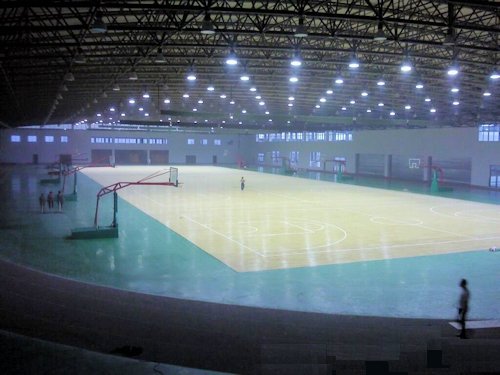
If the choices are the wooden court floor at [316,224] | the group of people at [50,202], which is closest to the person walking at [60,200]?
the group of people at [50,202]

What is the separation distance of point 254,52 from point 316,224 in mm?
11166

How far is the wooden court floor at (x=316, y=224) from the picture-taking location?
1961 cm

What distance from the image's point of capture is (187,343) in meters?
9.34

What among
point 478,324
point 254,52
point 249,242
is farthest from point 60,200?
point 478,324

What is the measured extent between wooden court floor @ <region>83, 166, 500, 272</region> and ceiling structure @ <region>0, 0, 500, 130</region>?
333 inches

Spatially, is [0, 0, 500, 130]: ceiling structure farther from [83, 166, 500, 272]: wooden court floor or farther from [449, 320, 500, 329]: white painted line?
[449, 320, 500, 329]: white painted line

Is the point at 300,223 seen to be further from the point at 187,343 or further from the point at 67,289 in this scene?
the point at 187,343

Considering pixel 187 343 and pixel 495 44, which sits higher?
pixel 495 44

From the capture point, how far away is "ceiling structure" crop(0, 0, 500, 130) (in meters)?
18.8

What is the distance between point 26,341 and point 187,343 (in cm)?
289

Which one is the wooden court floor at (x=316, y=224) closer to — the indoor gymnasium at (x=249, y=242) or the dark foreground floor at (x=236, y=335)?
the indoor gymnasium at (x=249, y=242)

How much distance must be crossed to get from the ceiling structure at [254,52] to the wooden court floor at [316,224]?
27.7ft

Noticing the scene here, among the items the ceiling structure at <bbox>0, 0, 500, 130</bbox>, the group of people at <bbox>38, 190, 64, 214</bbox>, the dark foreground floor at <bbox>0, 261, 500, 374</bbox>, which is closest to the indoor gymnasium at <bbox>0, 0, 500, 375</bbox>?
the dark foreground floor at <bbox>0, 261, 500, 374</bbox>

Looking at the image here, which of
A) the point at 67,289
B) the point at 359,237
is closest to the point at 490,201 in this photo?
the point at 359,237
